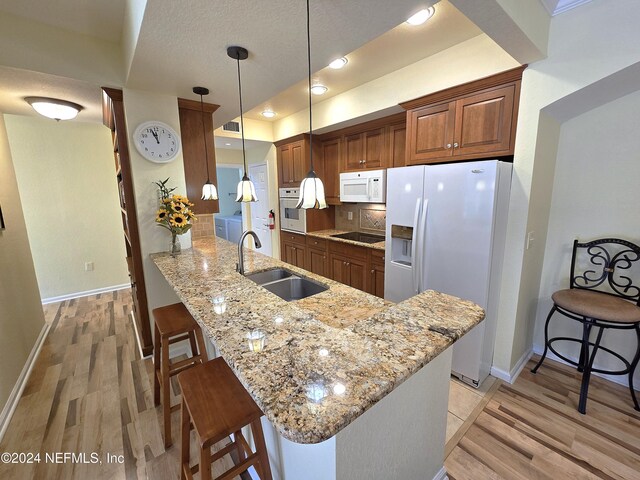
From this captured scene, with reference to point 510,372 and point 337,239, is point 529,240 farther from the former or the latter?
point 337,239

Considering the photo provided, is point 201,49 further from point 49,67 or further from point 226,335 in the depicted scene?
point 226,335

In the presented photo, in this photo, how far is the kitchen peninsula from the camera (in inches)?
26.0

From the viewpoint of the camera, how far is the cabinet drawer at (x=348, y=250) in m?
3.18

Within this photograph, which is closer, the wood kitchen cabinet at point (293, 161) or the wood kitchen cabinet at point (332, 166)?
the wood kitchen cabinet at point (332, 166)

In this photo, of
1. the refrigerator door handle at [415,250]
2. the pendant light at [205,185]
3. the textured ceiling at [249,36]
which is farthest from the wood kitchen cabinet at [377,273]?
the textured ceiling at [249,36]

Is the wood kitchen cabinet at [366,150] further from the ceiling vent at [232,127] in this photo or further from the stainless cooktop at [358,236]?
the ceiling vent at [232,127]

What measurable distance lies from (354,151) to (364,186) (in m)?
0.57

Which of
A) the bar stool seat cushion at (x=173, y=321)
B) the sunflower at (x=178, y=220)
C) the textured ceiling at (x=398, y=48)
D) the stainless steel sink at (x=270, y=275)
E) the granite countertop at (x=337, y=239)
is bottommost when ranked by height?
the bar stool seat cushion at (x=173, y=321)

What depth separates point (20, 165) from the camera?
3438 mm

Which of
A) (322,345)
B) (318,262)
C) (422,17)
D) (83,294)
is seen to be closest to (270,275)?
(322,345)

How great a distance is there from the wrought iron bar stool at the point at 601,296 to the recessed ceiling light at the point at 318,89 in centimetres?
277

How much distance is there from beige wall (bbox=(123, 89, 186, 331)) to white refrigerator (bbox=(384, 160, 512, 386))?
1940 millimetres

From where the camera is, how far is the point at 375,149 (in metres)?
3.26

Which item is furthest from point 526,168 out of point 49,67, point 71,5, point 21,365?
point 21,365
